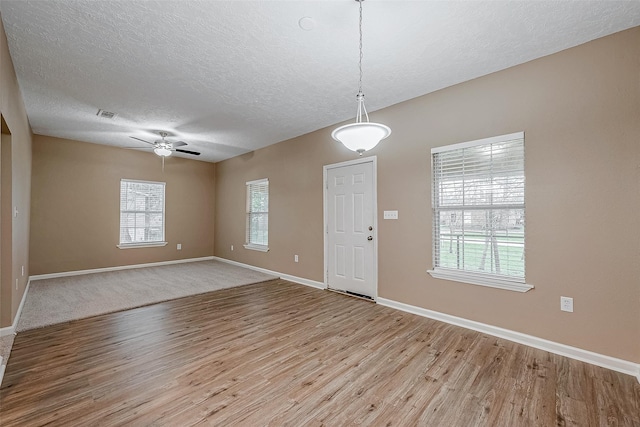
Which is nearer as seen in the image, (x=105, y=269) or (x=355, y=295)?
(x=355, y=295)

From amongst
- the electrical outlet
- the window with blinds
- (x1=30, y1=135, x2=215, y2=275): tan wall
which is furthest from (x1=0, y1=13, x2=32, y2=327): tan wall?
the electrical outlet

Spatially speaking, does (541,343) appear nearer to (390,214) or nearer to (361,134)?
(390,214)

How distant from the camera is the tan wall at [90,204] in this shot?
17.3ft

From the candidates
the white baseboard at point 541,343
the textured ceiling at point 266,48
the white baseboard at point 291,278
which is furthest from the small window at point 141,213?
the white baseboard at point 541,343

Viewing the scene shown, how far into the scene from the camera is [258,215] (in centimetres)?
635

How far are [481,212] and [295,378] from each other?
2553 mm

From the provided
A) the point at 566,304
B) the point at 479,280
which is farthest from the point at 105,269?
the point at 566,304

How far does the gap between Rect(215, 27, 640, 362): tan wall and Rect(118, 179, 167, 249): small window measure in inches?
226

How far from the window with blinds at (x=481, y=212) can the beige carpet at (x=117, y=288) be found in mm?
3464

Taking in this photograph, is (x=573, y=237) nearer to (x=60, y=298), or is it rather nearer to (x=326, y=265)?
(x=326, y=265)

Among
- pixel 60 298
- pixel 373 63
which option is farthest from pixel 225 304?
pixel 373 63

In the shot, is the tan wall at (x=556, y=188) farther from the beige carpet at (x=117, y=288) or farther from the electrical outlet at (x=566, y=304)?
the beige carpet at (x=117, y=288)

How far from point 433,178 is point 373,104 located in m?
1.32

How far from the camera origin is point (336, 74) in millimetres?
3025
